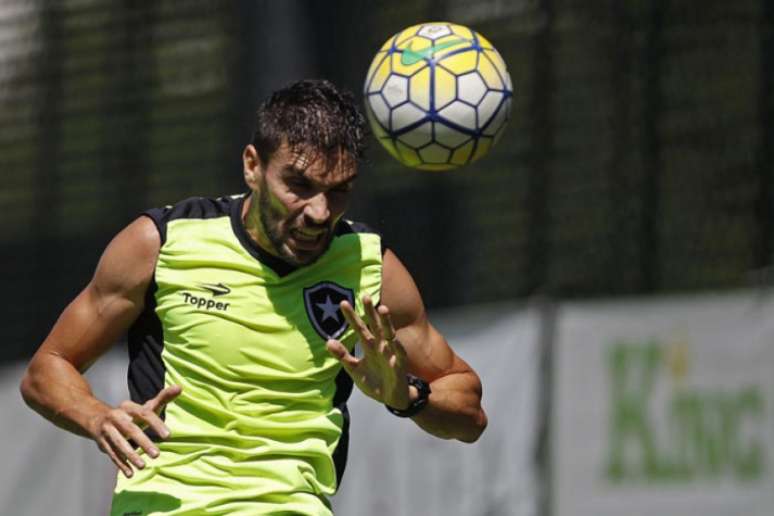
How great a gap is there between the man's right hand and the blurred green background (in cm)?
513

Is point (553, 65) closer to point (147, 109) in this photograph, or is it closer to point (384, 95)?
point (147, 109)

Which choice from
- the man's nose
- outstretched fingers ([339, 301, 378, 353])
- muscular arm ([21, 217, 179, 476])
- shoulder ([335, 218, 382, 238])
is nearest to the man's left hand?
outstretched fingers ([339, 301, 378, 353])

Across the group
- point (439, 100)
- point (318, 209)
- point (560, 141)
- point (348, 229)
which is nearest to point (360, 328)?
point (318, 209)

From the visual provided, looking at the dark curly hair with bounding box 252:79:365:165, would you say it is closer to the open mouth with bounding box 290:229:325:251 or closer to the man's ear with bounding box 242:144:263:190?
the man's ear with bounding box 242:144:263:190

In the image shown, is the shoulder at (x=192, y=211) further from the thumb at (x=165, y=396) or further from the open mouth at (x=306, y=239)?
the thumb at (x=165, y=396)

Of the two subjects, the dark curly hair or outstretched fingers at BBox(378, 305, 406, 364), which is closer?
outstretched fingers at BBox(378, 305, 406, 364)

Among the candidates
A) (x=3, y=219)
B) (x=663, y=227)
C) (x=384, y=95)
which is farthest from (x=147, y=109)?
(x=384, y=95)

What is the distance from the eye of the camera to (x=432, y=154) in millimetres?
6332

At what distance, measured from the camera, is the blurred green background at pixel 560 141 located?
31.7ft

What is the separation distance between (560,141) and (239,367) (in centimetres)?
496

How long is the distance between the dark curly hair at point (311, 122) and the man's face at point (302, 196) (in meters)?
0.03

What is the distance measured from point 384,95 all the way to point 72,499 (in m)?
4.79

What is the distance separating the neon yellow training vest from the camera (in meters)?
5.10

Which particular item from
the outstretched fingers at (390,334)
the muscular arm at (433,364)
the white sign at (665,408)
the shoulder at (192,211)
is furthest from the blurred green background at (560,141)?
the outstretched fingers at (390,334)
